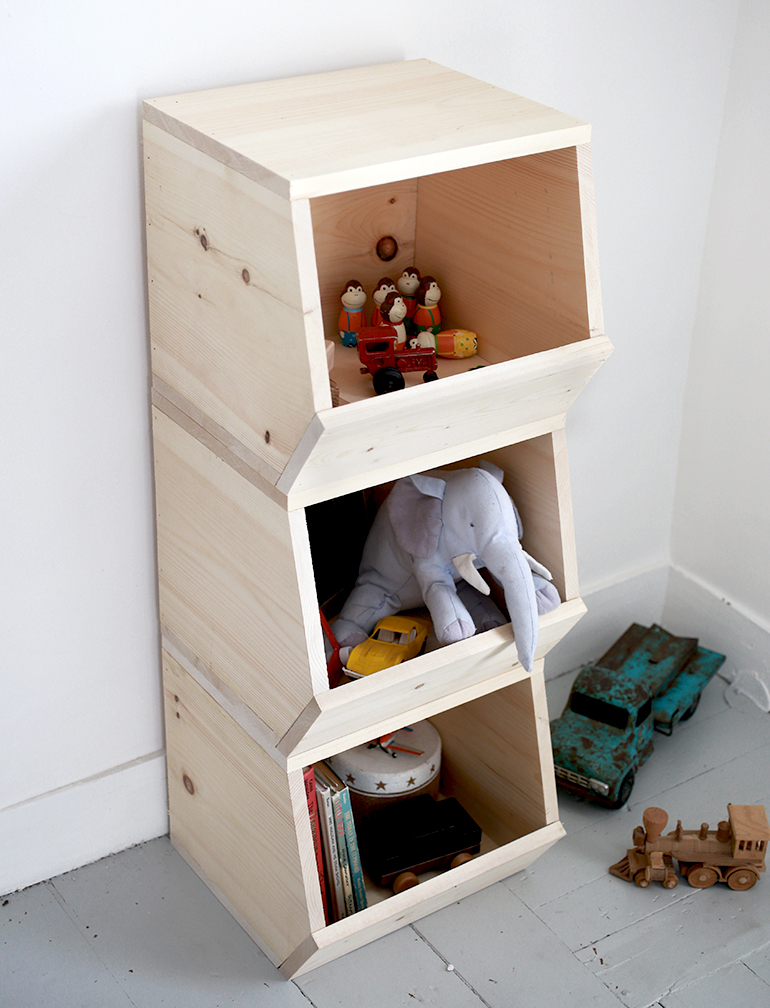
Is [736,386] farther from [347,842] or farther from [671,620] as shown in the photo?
[347,842]

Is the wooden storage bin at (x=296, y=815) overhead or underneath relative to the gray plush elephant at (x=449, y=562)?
underneath

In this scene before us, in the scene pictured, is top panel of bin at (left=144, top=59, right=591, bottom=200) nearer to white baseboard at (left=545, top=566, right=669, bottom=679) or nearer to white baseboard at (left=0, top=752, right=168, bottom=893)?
white baseboard at (left=0, top=752, right=168, bottom=893)

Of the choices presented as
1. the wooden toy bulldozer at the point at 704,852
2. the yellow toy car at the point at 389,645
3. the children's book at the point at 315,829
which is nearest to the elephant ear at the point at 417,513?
the yellow toy car at the point at 389,645

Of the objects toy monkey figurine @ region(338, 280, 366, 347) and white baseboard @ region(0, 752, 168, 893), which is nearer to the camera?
toy monkey figurine @ region(338, 280, 366, 347)

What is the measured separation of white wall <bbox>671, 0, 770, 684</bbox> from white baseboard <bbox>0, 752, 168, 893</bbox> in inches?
45.1

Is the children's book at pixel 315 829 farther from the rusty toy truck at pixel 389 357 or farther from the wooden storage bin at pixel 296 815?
the rusty toy truck at pixel 389 357

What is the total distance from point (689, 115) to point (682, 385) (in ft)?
1.67

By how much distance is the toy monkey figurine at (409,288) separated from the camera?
1.47m

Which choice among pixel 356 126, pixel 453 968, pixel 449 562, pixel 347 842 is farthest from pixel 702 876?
pixel 356 126

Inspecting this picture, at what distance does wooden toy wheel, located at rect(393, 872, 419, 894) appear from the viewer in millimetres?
1550

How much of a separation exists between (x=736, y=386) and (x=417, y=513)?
822 mm

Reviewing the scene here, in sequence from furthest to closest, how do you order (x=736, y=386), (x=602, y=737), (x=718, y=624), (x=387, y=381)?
(x=718, y=624) < (x=736, y=386) < (x=602, y=737) < (x=387, y=381)

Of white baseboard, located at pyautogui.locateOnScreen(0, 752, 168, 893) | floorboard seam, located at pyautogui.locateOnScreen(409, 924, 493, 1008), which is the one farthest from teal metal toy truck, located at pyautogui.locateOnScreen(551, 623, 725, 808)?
white baseboard, located at pyautogui.locateOnScreen(0, 752, 168, 893)

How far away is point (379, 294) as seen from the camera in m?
1.44
